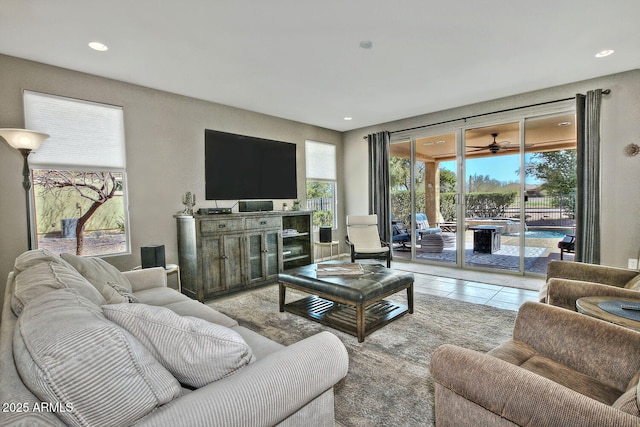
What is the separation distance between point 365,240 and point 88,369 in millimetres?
4740

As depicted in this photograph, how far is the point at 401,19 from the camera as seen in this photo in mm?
2490

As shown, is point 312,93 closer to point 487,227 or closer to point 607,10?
point 607,10

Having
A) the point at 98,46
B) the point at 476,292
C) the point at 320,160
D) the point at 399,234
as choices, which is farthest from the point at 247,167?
the point at 476,292

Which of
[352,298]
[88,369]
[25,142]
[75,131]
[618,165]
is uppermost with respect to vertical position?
[75,131]

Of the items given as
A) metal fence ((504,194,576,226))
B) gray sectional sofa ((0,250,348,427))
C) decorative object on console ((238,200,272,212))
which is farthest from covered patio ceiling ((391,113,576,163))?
gray sectional sofa ((0,250,348,427))

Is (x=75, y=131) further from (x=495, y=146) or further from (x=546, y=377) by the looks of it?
(x=495, y=146)

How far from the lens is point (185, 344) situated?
38.5 inches

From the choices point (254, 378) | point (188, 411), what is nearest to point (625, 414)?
point (254, 378)

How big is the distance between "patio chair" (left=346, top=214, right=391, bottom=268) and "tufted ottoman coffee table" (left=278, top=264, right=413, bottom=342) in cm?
147

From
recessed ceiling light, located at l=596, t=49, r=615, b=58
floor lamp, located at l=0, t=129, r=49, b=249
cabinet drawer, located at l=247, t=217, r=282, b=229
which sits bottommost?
cabinet drawer, located at l=247, t=217, r=282, b=229

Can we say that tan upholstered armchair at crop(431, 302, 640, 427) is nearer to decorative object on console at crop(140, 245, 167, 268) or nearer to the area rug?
the area rug

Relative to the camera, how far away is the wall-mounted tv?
173 inches

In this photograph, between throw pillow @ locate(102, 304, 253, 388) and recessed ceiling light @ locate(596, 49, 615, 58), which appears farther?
recessed ceiling light @ locate(596, 49, 615, 58)

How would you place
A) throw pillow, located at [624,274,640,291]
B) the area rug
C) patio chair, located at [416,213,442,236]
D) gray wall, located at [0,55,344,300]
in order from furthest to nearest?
patio chair, located at [416,213,442,236] < gray wall, located at [0,55,344,300] < throw pillow, located at [624,274,640,291] < the area rug
